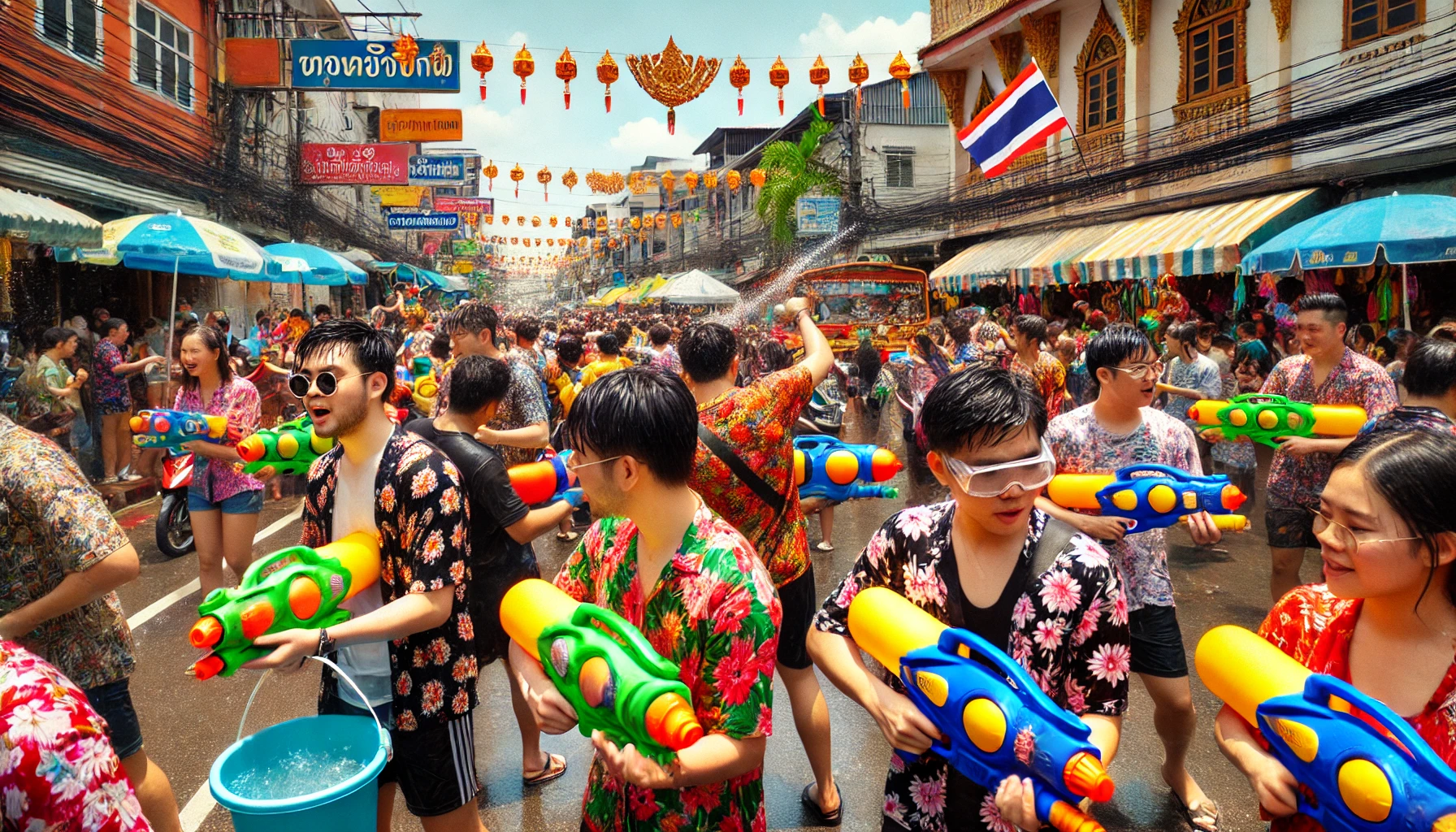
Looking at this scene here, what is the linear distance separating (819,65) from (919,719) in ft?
41.7

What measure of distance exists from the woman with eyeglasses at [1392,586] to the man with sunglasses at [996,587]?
10.5 inches

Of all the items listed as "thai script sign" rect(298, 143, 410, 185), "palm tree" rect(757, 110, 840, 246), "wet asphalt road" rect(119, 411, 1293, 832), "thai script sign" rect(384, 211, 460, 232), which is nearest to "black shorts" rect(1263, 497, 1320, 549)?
"wet asphalt road" rect(119, 411, 1293, 832)

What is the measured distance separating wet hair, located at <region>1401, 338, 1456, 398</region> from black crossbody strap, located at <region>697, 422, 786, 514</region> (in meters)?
2.67

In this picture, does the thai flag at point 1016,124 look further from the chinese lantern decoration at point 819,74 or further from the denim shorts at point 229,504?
the denim shorts at point 229,504

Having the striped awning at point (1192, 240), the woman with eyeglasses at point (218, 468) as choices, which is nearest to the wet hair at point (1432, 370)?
the woman with eyeglasses at point (218, 468)

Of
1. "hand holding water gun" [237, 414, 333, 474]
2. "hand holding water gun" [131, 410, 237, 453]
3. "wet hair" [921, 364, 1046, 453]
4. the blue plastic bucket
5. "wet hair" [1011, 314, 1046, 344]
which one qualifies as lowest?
the blue plastic bucket

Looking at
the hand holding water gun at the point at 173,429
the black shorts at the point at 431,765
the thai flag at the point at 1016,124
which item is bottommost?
the black shorts at the point at 431,765

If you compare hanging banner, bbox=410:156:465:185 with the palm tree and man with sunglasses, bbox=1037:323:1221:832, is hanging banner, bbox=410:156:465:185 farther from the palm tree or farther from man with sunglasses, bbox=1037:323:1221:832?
man with sunglasses, bbox=1037:323:1221:832

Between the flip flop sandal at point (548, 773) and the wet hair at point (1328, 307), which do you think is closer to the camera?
the flip flop sandal at point (548, 773)

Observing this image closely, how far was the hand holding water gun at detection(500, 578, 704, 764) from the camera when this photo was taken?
145cm

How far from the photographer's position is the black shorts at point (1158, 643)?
314cm

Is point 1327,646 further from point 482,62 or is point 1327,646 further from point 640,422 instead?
point 482,62

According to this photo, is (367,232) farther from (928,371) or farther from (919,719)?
(919,719)

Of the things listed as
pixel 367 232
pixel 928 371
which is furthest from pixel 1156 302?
pixel 367 232
